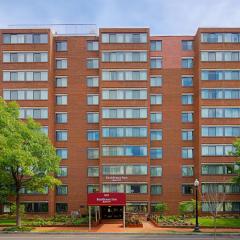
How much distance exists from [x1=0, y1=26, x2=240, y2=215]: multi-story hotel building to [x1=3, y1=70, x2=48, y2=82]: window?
0.48ft

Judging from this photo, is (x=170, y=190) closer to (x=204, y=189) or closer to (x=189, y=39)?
(x=204, y=189)

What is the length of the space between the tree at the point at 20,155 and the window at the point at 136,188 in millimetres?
19182

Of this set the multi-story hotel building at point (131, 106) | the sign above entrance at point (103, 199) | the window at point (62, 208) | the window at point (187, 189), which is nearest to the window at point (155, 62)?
the multi-story hotel building at point (131, 106)

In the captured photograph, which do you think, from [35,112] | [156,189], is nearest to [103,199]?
[156,189]

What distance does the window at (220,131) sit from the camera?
73.1 m

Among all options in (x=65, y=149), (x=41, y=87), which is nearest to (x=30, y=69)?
(x=41, y=87)

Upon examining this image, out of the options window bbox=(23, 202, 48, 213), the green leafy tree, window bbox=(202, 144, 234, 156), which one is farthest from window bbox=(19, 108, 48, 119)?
→ window bbox=(202, 144, 234, 156)

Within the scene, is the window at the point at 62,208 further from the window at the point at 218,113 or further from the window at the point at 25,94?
the window at the point at 218,113

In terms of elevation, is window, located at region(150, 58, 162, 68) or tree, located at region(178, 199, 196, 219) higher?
window, located at region(150, 58, 162, 68)

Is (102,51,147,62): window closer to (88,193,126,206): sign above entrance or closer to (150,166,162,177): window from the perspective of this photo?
(150,166,162,177): window

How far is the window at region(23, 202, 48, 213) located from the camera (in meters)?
72.8

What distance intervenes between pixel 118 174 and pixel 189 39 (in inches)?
899

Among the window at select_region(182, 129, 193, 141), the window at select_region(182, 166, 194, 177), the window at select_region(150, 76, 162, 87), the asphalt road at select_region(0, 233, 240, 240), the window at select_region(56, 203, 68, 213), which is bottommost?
the asphalt road at select_region(0, 233, 240, 240)

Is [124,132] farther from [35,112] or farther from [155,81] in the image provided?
[35,112]
